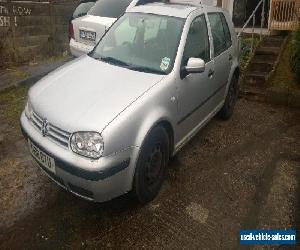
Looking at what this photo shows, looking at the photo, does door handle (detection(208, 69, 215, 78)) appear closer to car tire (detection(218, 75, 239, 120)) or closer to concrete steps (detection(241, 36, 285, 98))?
car tire (detection(218, 75, 239, 120))

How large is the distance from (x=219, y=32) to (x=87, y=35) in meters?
3.45

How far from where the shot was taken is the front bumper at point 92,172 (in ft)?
9.52

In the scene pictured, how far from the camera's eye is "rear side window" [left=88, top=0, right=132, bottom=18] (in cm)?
762

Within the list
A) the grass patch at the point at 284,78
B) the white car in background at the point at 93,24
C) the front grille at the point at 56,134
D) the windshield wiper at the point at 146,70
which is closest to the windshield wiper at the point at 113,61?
the windshield wiper at the point at 146,70

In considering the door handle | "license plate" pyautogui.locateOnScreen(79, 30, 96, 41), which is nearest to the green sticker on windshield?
the door handle

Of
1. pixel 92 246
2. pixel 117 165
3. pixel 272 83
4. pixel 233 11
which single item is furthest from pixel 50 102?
pixel 233 11

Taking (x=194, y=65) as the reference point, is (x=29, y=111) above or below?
below

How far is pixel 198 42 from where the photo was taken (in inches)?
169

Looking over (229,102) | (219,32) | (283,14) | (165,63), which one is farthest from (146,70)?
(283,14)

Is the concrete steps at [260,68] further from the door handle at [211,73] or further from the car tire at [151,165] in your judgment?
the car tire at [151,165]

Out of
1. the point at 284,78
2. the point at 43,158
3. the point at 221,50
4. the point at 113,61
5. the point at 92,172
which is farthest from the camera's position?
the point at 284,78

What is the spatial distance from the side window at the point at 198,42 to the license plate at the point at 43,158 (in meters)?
1.85

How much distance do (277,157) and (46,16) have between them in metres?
8.10

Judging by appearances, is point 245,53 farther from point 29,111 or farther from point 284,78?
point 29,111
